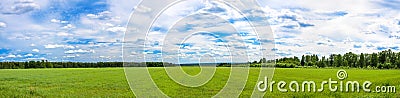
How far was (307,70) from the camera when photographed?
116 ft

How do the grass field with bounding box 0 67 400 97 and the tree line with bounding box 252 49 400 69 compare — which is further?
the tree line with bounding box 252 49 400 69

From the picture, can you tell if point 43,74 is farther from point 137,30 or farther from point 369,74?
point 369,74

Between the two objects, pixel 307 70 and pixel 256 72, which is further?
pixel 307 70

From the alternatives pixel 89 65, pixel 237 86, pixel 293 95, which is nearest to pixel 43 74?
pixel 89 65

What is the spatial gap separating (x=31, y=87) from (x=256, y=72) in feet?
42.3

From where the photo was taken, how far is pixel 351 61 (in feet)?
117

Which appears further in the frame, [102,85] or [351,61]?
[351,61]

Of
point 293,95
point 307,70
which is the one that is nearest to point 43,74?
point 293,95

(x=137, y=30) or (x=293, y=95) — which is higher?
(x=137, y=30)

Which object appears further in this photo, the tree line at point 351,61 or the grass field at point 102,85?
the tree line at point 351,61

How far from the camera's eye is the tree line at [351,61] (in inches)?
1373

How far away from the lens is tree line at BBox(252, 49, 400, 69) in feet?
114

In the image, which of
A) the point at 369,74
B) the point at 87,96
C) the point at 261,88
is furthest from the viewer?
the point at 369,74

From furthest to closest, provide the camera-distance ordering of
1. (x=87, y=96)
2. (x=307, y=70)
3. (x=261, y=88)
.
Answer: (x=307, y=70) → (x=261, y=88) → (x=87, y=96)
